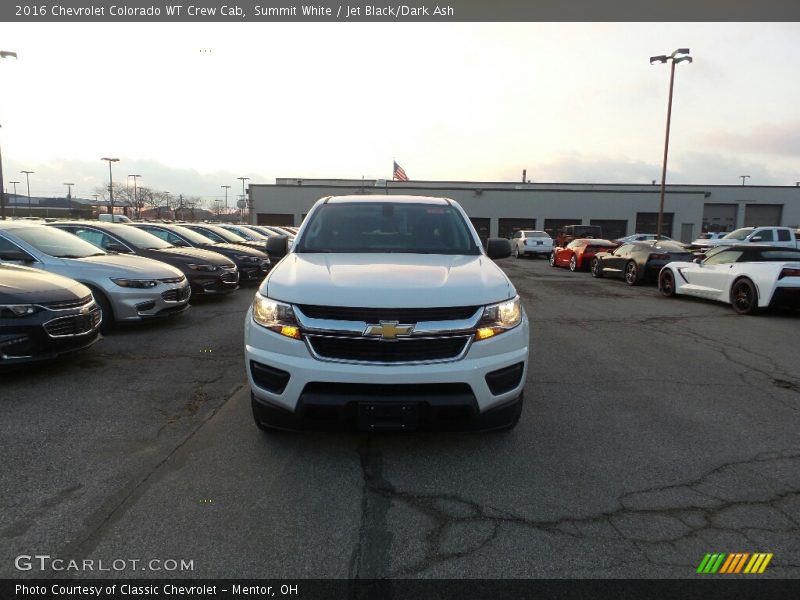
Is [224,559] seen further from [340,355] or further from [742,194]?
[742,194]

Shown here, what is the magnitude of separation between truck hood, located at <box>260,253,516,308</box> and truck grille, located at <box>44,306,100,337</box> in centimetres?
278

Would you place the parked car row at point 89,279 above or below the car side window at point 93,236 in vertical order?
below

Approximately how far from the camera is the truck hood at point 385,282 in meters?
3.12

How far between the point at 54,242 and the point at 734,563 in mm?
8720

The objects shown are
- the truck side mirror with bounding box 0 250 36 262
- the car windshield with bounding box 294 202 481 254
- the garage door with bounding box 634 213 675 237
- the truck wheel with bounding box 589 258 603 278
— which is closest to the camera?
the car windshield with bounding box 294 202 481 254

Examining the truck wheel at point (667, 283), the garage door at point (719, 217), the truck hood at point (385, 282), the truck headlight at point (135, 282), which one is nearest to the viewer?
the truck hood at point (385, 282)

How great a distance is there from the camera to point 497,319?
327cm

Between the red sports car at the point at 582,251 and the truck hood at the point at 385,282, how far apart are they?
16.7 metres

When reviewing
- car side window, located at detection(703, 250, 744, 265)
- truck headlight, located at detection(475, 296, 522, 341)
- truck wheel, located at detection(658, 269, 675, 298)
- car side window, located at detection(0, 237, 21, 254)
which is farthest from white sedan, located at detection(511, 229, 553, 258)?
truck headlight, located at detection(475, 296, 522, 341)

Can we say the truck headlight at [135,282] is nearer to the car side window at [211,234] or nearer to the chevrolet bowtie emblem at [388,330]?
the chevrolet bowtie emblem at [388,330]

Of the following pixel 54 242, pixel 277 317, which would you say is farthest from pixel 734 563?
pixel 54 242

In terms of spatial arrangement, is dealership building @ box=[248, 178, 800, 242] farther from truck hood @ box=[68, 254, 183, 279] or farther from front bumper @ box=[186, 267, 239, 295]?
truck hood @ box=[68, 254, 183, 279]

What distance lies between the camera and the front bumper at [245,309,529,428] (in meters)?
2.98

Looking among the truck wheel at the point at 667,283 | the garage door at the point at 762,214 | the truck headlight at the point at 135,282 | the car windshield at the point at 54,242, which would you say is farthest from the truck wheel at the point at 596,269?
the garage door at the point at 762,214
